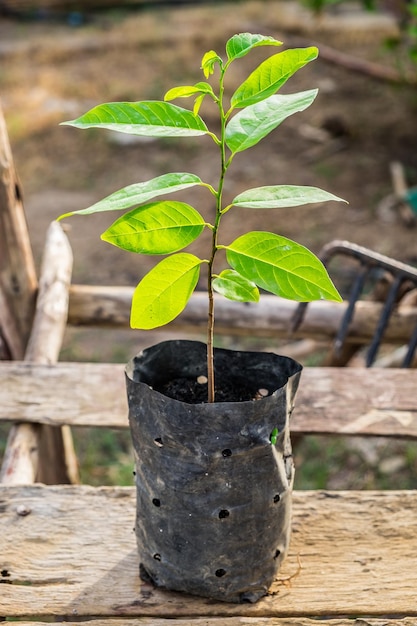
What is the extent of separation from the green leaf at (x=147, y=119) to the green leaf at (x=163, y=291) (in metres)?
0.15

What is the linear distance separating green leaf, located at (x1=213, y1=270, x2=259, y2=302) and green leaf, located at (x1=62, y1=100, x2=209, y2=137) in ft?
0.62

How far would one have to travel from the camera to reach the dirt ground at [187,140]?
15.2 ft

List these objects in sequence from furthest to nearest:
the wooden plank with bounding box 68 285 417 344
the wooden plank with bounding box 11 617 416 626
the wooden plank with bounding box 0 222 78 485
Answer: the wooden plank with bounding box 68 285 417 344 → the wooden plank with bounding box 0 222 78 485 → the wooden plank with bounding box 11 617 416 626

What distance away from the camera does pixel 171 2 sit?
8.98m

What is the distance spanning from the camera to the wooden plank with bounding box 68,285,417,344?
2.19 metres

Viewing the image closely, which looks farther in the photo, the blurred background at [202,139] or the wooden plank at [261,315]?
the blurred background at [202,139]

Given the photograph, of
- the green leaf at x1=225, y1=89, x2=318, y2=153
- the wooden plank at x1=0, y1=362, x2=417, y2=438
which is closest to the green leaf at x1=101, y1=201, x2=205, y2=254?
the green leaf at x1=225, y1=89, x2=318, y2=153

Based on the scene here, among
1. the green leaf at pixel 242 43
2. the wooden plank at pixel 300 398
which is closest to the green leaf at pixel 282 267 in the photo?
the green leaf at pixel 242 43

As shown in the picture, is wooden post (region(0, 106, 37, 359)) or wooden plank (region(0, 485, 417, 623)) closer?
wooden plank (region(0, 485, 417, 623))

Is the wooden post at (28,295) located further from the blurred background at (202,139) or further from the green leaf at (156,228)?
the green leaf at (156,228)

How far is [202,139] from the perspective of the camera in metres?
5.86

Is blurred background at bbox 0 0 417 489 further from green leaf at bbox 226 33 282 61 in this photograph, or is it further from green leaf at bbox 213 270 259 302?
green leaf at bbox 226 33 282 61

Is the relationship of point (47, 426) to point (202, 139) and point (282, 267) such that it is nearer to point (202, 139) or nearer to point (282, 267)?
point (282, 267)

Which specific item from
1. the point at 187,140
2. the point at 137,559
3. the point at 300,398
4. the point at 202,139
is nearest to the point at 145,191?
the point at 137,559
